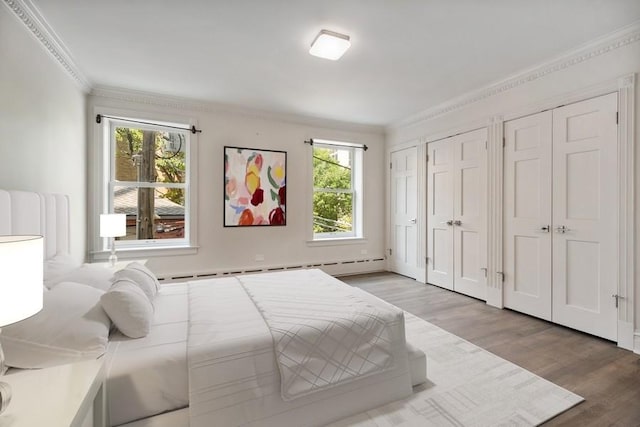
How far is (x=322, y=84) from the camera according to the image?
130 inches

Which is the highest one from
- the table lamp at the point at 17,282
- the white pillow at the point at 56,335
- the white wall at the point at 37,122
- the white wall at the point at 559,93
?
the white wall at the point at 559,93

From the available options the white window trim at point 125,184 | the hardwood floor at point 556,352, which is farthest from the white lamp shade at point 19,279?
the white window trim at point 125,184

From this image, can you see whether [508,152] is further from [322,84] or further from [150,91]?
[150,91]

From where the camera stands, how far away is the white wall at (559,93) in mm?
2301

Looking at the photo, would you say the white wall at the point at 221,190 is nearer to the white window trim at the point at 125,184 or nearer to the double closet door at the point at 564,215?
the white window trim at the point at 125,184

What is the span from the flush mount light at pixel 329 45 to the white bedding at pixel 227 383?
2200 millimetres

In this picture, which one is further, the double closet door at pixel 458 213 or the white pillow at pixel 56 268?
the double closet door at pixel 458 213

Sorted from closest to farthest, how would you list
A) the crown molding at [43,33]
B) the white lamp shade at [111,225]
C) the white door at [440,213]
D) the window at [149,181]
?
the crown molding at [43,33]
the white lamp shade at [111,225]
the window at [149,181]
the white door at [440,213]

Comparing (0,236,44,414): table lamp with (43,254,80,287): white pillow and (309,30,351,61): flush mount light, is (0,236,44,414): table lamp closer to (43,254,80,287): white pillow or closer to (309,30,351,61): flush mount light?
(43,254,80,287): white pillow

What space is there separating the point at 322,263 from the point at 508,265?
2.51m

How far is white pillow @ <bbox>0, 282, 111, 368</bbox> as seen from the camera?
1171mm

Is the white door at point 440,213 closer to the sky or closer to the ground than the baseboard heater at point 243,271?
closer to the sky

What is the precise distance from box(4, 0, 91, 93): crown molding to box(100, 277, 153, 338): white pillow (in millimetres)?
2079

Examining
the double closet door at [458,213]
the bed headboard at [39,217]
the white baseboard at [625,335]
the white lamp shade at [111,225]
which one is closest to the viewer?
the bed headboard at [39,217]
